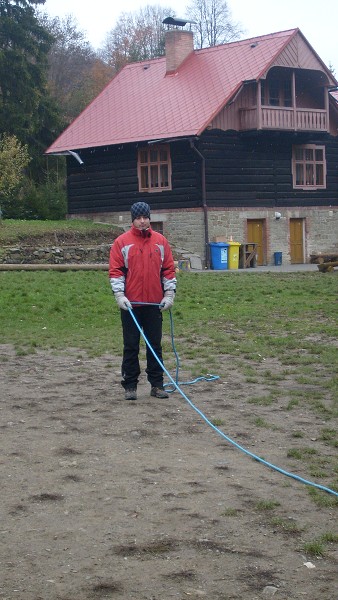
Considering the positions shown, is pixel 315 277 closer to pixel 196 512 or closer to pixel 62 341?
pixel 62 341

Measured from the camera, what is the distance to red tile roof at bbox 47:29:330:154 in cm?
3712

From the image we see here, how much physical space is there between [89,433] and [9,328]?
859 cm

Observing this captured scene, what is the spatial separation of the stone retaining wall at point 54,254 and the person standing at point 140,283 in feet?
69.6

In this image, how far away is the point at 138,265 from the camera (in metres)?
9.86

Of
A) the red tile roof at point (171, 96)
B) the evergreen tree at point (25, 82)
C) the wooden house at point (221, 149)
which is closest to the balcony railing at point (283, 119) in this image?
the wooden house at point (221, 149)

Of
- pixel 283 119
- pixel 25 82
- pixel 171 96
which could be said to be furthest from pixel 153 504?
pixel 25 82

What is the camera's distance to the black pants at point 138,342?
9961 mm

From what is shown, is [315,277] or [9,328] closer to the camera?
[9,328]

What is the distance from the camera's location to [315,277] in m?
27.3

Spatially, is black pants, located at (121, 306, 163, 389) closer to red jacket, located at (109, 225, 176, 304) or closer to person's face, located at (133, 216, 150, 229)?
red jacket, located at (109, 225, 176, 304)

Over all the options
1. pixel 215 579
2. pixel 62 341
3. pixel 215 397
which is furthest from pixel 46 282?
pixel 215 579

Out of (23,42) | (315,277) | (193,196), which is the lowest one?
(315,277)

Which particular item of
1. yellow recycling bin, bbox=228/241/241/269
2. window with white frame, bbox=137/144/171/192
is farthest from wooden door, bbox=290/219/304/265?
window with white frame, bbox=137/144/171/192

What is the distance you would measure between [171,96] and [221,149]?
3.30 metres
